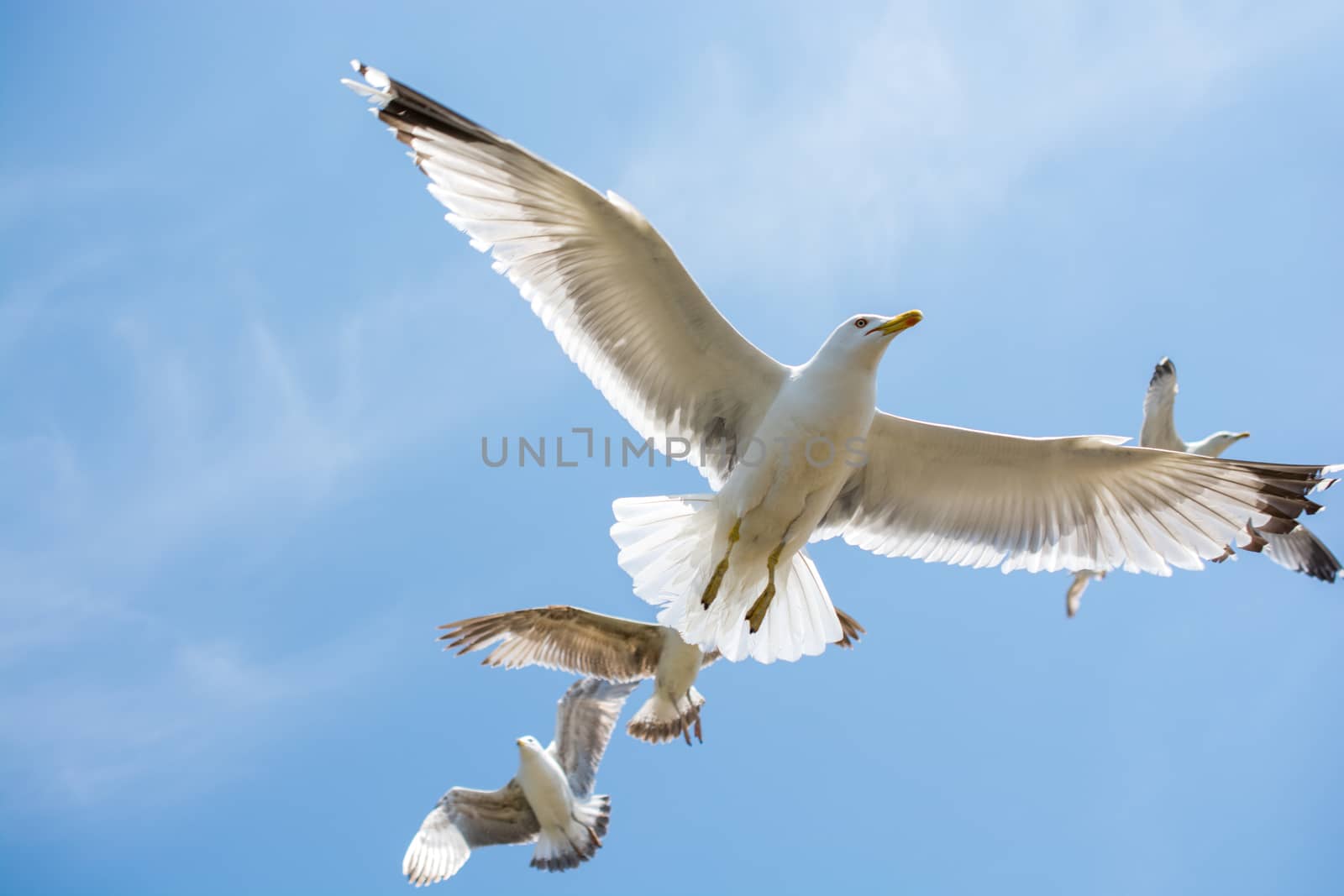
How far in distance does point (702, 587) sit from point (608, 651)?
3069mm

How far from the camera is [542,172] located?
473 cm

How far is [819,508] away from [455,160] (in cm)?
222

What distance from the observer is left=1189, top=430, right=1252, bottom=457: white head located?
1010 centimetres

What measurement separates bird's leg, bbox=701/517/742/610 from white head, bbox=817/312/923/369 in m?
0.87

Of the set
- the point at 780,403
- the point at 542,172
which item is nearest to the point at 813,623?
the point at 780,403

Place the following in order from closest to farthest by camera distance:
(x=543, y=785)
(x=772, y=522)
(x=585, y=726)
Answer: (x=772, y=522), (x=543, y=785), (x=585, y=726)

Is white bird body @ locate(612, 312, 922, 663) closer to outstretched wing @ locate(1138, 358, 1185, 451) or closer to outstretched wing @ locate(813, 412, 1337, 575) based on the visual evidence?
outstretched wing @ locate(813, 412, 1337, 575)

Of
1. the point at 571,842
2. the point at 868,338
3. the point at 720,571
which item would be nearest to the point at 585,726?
the point at 571,842

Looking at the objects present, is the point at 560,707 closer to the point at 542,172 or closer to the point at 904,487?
the point at 904,487

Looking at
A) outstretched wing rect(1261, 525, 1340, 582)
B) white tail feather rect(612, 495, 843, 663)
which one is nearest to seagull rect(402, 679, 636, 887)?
white tail feather rect(612, 495, 843, 663)

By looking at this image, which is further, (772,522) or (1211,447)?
(1211,447)

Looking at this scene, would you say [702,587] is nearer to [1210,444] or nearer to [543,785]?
[543,785]

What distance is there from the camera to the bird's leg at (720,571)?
16.9 feet

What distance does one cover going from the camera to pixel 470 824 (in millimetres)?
9133
